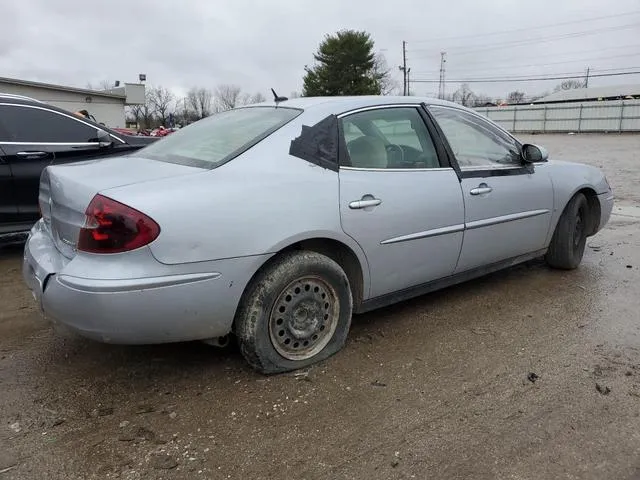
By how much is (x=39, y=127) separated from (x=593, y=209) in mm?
5467

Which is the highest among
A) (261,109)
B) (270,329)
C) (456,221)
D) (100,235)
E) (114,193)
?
(261,109)

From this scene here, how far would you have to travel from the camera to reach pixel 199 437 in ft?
8.18

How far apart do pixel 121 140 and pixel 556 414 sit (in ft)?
16.5

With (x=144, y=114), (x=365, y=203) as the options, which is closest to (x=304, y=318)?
(x=365, y=203)

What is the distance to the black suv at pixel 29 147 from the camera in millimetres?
5195

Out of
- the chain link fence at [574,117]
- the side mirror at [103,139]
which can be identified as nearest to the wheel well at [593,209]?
the side mirror at [103,139]

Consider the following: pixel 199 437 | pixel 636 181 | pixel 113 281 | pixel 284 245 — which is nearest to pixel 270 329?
pixel 284 245

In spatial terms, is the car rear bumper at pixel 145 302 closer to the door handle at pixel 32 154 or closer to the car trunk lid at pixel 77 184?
the car trunk lid at pixel 77 184

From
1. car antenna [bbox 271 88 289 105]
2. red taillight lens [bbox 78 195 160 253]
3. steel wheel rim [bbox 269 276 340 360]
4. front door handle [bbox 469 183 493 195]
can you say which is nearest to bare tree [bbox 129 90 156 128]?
car antenna [bbox 271 88 289 105]

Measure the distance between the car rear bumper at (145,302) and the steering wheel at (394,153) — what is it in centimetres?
123

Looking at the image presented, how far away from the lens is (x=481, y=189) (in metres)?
3.87

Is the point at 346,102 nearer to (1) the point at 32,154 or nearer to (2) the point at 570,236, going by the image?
(2) the point at 570,236

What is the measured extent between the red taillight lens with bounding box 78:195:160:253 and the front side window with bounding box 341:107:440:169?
124cm

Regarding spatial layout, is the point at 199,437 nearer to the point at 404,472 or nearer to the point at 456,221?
the point at 404,472
